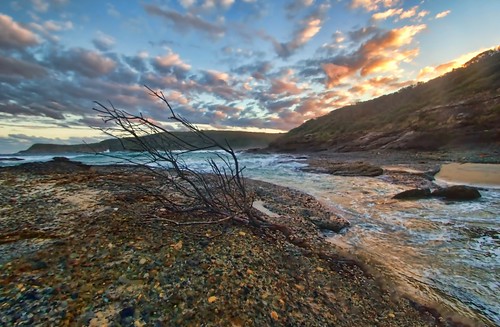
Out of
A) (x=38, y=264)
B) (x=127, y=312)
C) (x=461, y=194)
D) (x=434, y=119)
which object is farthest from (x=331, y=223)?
(x=434, y=119)

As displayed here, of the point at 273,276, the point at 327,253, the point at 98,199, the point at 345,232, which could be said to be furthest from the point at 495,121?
the point at 98,199

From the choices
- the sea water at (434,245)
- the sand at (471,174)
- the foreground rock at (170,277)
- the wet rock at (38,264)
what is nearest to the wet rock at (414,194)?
the sea water at (434,245)

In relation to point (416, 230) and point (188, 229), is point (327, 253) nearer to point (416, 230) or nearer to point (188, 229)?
point (188, 229)

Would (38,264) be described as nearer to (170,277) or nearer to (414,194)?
(170,277)

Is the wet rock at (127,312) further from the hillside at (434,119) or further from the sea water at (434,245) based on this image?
the hillside at (434,119)

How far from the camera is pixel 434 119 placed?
31969 mm

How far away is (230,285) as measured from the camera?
3520 millimetres

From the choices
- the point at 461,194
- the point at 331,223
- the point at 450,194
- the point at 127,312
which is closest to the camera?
the point at 127,312

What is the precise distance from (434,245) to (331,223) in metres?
2.48

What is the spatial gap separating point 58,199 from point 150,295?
6.08 metres

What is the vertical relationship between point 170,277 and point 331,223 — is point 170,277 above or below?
above

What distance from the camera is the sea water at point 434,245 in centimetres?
432

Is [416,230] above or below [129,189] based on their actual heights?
below

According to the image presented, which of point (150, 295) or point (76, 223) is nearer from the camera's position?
point (150, 295)
